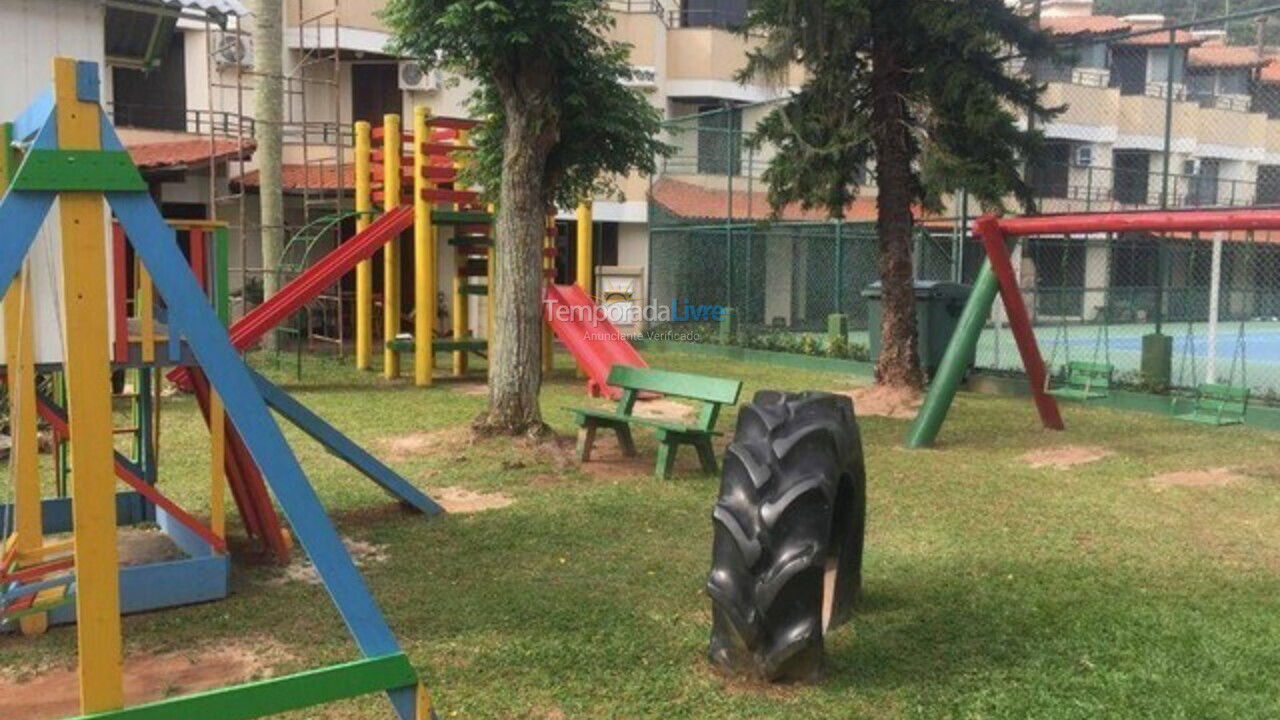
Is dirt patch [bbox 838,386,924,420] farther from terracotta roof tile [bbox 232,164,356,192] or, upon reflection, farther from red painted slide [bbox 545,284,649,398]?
terracotta roof tile [bbox 232,164,356,192]

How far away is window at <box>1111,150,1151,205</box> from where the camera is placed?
15.0 meters

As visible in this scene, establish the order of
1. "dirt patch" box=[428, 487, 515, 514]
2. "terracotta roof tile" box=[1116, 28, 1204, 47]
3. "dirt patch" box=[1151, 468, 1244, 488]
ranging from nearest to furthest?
"dirt patch" box=[428, 487, 515, 514]
"dirt patch" box=[1151, 468, 1244, 488]
"terracotta roof tile" box=[1116, 28, 1204, 47]

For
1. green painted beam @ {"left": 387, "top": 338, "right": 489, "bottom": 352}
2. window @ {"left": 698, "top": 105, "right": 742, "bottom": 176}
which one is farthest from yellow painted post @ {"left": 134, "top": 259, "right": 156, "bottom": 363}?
window @ {"left": 698, "top": 105, "right": 742, "bottom": 176}

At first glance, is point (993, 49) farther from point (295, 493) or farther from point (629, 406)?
point (295, 493)

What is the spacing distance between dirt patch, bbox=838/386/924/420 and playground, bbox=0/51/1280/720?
229 centimetres

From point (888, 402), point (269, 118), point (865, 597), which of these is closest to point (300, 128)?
point (269, 118)

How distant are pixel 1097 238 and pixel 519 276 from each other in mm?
15422

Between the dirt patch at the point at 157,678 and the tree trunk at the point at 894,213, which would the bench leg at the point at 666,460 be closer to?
the dirt patch at the point at 157,678

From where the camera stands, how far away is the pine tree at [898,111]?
1086 centimetres

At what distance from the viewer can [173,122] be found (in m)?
20.1

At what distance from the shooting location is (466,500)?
732 centimetres

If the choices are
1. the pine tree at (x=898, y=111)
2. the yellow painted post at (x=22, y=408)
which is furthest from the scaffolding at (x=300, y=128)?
the yellow painted post at (x=22, y=408)

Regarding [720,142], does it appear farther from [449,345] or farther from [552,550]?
[552,550]

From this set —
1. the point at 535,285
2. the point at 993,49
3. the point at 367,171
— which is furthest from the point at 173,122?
the point at 993,49
